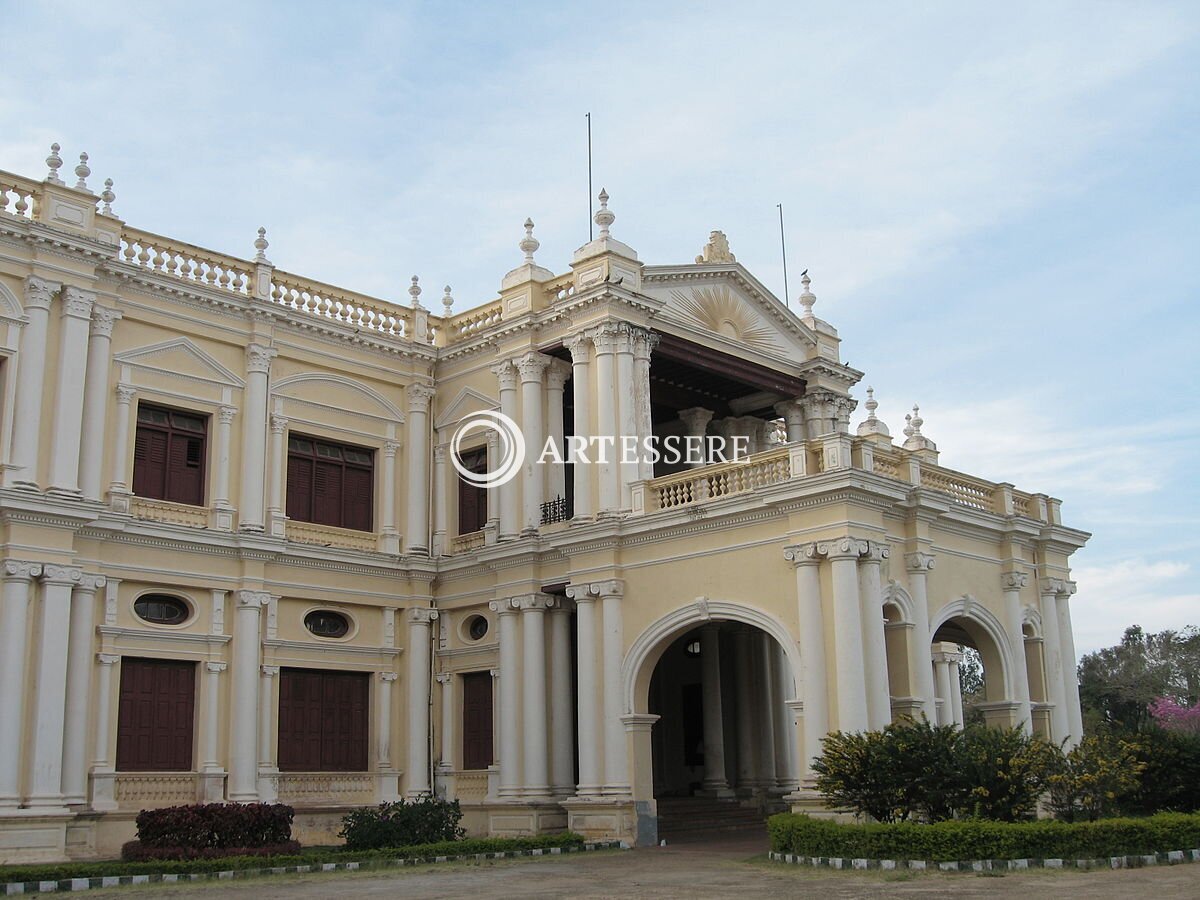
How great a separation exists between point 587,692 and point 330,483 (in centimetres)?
679

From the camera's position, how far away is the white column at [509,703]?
22766 mm

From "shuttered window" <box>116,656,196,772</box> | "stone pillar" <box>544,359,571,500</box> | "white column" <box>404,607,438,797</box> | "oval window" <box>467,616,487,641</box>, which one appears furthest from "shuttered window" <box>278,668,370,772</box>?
"stone pillar" <box>544,359,571,500</box>

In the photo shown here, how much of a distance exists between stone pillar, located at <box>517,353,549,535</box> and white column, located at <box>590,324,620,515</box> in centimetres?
169

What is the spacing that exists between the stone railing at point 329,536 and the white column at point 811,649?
9.28 m

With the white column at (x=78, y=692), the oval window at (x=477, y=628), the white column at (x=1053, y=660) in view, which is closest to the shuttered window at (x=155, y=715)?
the white column at (x=78, y=692)

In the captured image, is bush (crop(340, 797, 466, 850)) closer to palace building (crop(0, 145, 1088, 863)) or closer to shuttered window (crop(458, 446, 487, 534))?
palace building (crop(0, 145, 1088, 863))

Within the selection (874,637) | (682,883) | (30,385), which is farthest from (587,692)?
(30,385)

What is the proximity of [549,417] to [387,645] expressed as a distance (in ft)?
17.6

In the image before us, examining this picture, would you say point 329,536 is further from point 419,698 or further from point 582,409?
point 582,409

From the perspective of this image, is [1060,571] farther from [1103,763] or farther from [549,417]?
[549,417]

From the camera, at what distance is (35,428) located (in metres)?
20.0

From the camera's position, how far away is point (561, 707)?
22906 mm

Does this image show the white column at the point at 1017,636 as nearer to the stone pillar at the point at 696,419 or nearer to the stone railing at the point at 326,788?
the stone pillar at the point at 696,419

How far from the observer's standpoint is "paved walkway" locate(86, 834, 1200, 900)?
12938 mm
